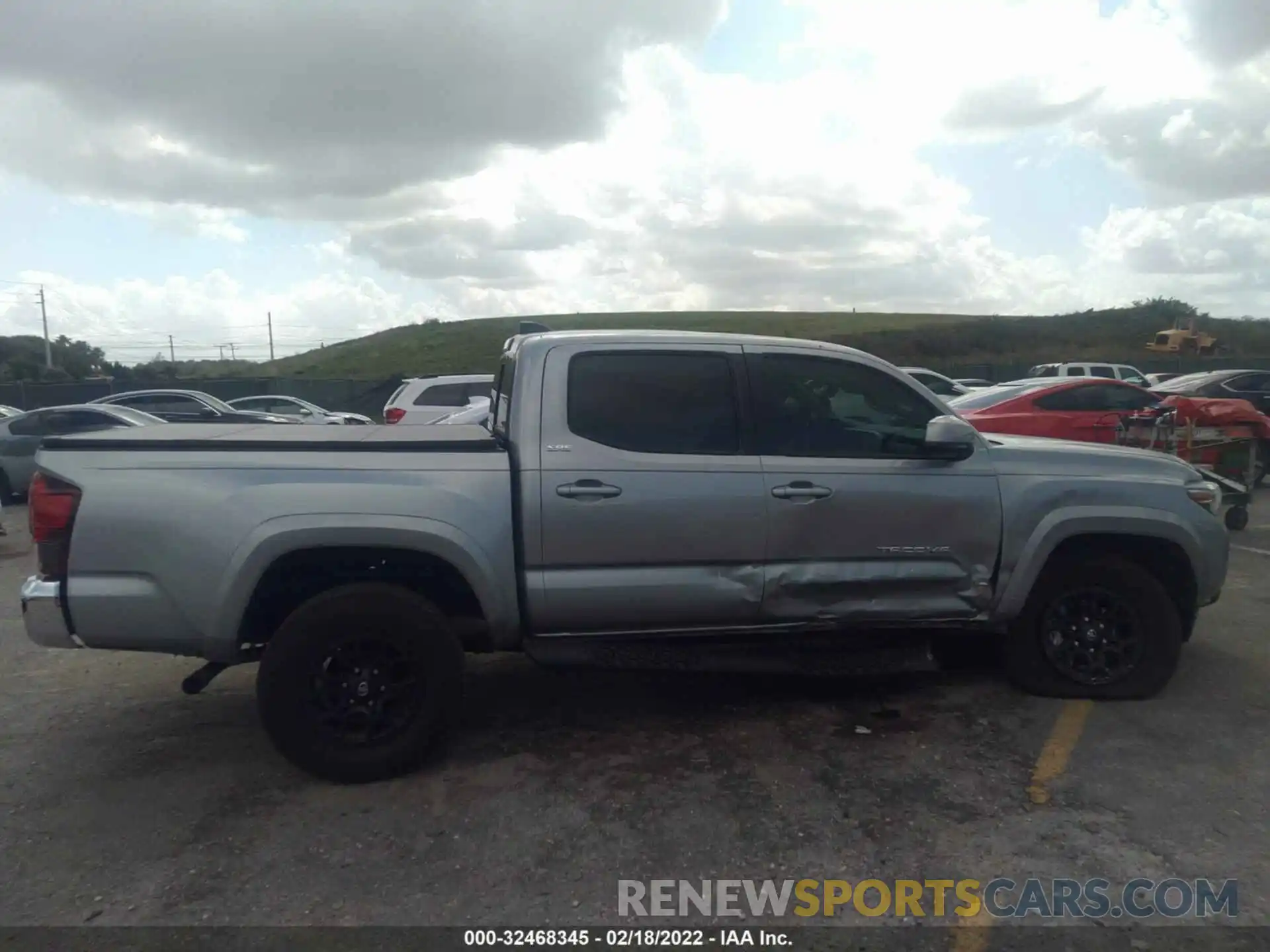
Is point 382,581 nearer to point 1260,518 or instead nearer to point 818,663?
point 818,663

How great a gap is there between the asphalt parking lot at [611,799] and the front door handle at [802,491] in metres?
1.18

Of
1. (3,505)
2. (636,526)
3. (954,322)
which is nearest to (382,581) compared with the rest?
(636,526)

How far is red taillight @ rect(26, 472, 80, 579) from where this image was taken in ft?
13.6

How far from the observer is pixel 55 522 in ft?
13.7

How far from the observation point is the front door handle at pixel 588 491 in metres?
4.43

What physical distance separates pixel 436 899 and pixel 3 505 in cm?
1362

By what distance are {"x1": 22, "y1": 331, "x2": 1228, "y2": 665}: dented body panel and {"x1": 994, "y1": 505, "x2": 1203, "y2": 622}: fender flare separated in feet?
0.03

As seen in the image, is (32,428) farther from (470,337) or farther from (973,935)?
(470,337)

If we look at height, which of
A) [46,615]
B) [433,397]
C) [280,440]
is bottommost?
[46,615]

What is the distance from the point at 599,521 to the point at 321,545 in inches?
46.8

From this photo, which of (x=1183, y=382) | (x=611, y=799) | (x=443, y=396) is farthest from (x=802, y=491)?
(x=1183, y=382)

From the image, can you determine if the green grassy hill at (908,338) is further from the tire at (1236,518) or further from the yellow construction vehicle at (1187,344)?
the tire at (1236,518)

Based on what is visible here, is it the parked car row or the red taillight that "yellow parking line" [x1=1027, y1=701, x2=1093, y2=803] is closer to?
the red taillight

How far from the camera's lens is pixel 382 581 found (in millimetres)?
4566
